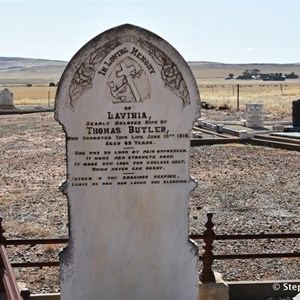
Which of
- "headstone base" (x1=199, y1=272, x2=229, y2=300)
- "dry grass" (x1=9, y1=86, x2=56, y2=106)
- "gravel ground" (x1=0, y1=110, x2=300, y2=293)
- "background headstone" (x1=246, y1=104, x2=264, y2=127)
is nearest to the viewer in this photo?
"headstone base" (x1=199, y1=272, x2=229, y2=300)

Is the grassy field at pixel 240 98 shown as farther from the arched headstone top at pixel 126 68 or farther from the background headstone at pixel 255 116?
the arched headstone top at pixel 126 68

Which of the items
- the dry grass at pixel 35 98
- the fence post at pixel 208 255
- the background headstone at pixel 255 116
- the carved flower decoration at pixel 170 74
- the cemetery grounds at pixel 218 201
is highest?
the dry grass at pixel 35 98

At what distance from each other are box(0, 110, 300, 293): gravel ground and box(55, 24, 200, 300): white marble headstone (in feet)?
7.70

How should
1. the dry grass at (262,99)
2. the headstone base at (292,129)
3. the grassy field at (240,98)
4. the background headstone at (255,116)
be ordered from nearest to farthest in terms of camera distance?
the headstone base at (292,129)
the background headstone at (255,116)
the dry grass at (262,99)
the grassy field at (240,98)

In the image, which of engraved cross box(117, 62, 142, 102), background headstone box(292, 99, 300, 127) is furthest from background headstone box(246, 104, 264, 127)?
engraved cross box(117, 62, 142, 102)

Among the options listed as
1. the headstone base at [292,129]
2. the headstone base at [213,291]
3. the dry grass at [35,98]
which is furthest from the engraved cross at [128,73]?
the dry grass at [35,98]

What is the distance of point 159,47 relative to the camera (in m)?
4.80

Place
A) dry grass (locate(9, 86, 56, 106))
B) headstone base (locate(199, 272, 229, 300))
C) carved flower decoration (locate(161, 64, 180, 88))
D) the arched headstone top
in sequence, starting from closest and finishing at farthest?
the arched headstone top, carved flower decoration (locate(161, 64, 180, 88)), headstone base (locate(199, 272, 229, 300)), dry grass (locate(9, 86, 56, 106))

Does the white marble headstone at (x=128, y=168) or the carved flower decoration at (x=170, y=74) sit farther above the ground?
the carved flower decoration at (x=170, y=74)

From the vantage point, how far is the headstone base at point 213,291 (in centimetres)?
551

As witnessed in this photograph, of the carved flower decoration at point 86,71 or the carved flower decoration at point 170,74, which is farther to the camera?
the carved flower decoration at point 170,74

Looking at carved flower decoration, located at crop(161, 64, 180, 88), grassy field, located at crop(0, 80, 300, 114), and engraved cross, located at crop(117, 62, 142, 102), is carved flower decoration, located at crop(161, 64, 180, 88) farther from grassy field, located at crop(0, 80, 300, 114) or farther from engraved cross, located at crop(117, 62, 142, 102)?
grassy field, located at crop(0, 80, 300, 114)

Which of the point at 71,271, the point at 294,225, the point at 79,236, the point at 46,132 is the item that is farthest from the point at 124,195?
the point at 46,132

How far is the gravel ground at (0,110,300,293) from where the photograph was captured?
8.04 meters
